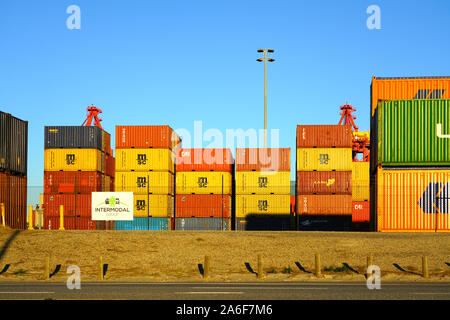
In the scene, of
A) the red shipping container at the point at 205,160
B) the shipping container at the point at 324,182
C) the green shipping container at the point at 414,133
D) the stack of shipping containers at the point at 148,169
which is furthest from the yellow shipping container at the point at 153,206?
the green shipping container at the point at 414,133

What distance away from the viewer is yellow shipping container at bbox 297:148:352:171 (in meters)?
42.6

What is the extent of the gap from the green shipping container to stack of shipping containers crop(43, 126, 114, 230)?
75.6 ft

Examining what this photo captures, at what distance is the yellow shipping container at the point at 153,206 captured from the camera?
1715 inches

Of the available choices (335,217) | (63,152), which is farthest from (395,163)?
(63,152)

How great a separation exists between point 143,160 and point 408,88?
21486 mm

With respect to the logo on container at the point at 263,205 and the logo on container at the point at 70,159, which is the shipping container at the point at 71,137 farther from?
the logo on container at the point at 263,205

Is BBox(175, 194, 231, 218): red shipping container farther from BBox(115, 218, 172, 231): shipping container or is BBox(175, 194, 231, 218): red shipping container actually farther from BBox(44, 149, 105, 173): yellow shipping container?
BBox(44, 149, 105, 173): yellow shipping container

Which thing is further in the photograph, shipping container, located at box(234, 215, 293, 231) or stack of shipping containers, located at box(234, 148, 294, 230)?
stack of shipping containers, located at box(234, 148, 294, 230)

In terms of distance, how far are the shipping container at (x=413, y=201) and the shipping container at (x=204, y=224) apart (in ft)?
48.4

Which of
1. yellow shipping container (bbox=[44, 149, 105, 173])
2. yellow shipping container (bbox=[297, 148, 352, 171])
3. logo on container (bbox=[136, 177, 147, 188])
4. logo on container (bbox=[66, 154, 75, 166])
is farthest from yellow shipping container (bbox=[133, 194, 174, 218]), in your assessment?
yellow shipping container (bbox=[297, 148, 352, 171])

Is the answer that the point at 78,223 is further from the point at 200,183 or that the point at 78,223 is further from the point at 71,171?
the point at 200,183

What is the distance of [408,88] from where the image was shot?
35.7 meters

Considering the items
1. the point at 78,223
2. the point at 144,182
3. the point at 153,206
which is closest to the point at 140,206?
the point at 153,206
